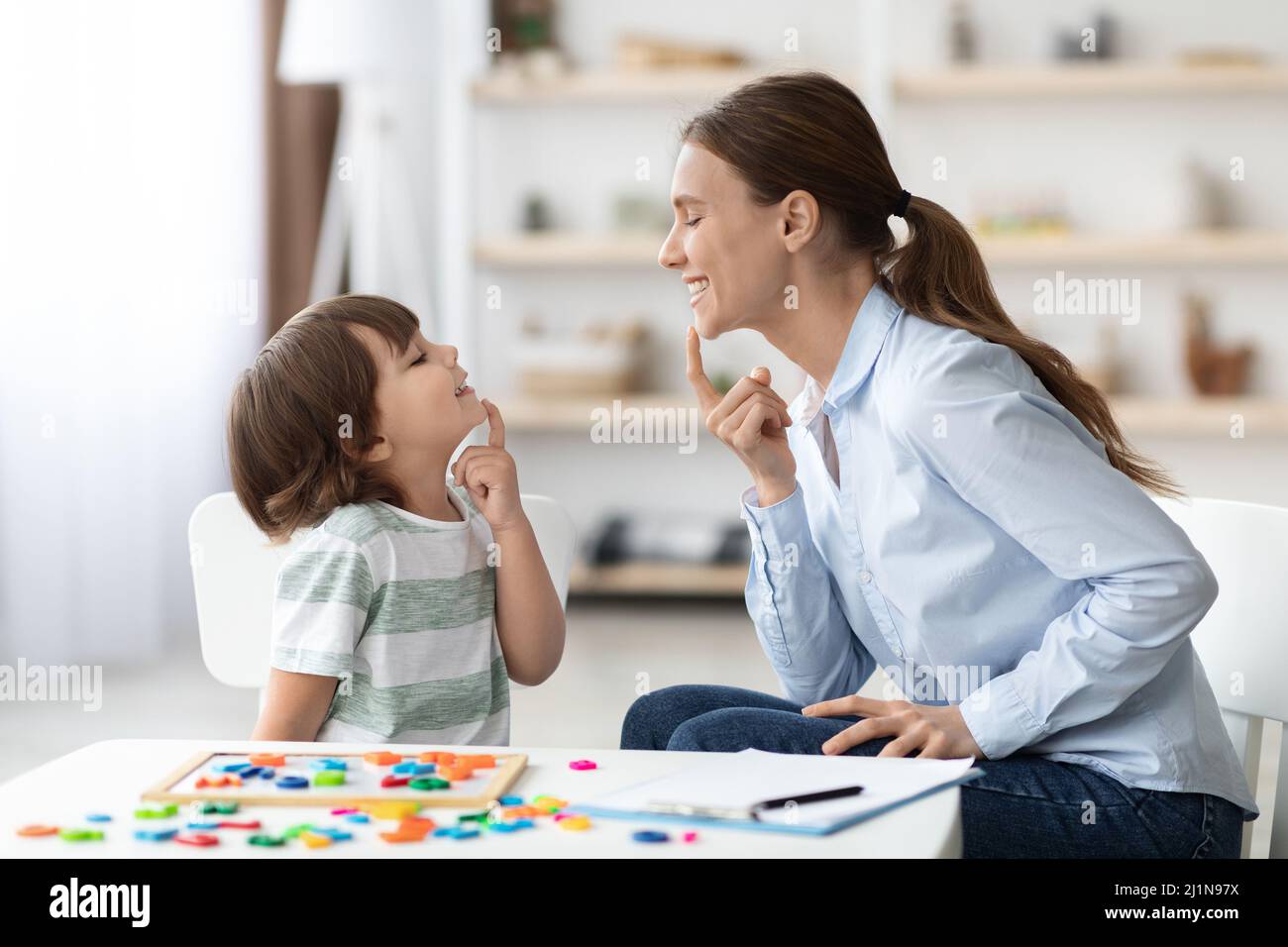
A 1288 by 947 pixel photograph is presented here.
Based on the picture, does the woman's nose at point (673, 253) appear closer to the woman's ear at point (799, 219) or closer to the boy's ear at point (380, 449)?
the woman's ear at point (799, 219)

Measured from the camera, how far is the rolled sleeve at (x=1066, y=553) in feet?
3.61

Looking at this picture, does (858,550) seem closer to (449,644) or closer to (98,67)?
(449,644)

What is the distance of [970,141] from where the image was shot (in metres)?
4.20

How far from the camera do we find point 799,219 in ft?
4.47

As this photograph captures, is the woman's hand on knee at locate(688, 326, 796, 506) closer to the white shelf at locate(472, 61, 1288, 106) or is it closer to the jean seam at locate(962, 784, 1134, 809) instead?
the jean seam at locate(962, 784, 1134, 809)

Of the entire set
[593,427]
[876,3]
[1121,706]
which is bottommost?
[593,427]

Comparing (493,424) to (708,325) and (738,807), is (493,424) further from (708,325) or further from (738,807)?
(738,807)

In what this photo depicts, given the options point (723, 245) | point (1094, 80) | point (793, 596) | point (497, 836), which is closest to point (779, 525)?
point (793, 596)

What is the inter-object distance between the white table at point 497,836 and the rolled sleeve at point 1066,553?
288mm

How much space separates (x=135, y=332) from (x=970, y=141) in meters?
2.47

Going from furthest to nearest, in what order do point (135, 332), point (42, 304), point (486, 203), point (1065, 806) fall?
point (486, 203) → point (135, 332) → point (42, 304) → point (1065, 806)

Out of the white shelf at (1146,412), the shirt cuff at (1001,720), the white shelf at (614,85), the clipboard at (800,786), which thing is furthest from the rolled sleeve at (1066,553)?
the white shelf at (614,85)
